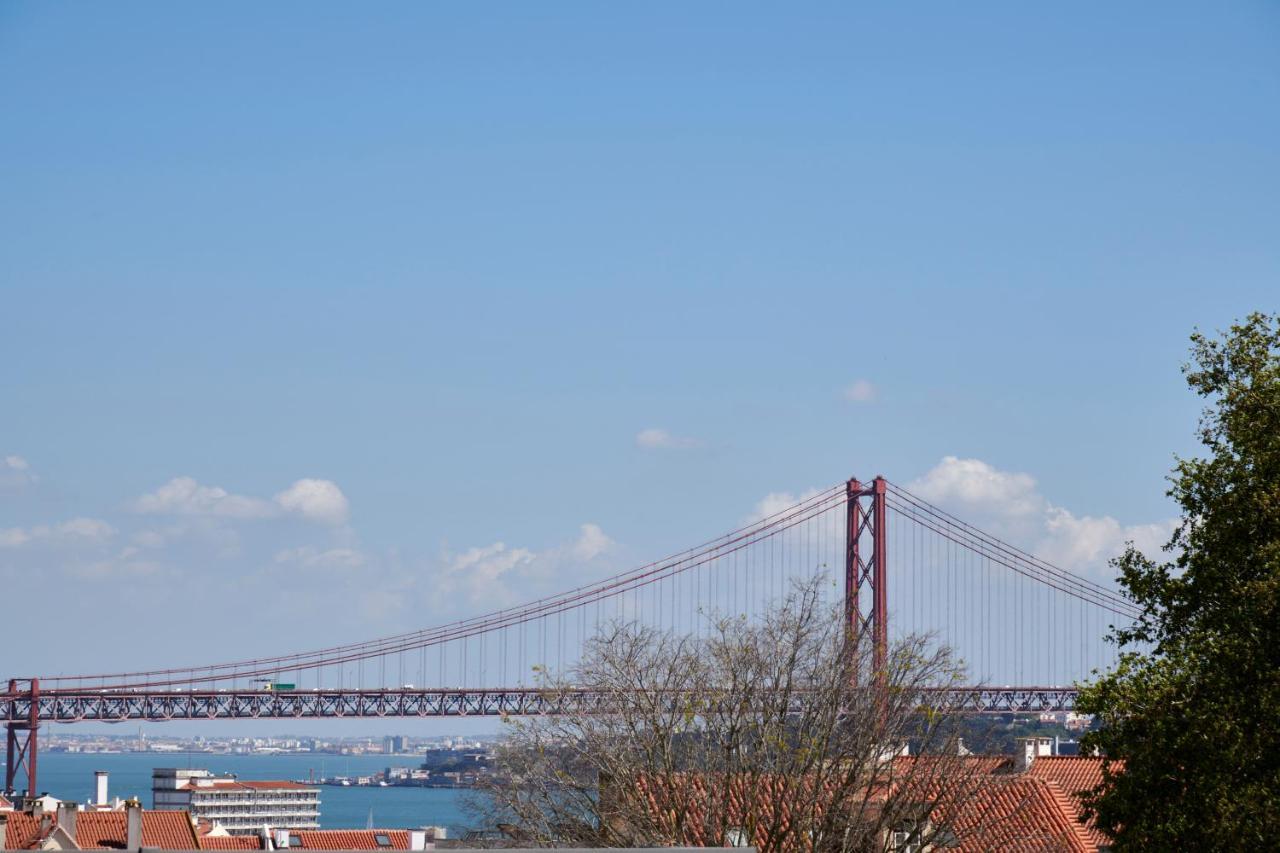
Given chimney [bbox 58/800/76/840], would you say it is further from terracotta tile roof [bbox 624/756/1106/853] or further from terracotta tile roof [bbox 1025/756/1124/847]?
terracotta tile roof [bbox 1025/756/1124/847]

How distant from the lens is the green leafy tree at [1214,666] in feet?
62.5

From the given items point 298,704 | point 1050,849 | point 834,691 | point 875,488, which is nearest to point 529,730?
point 834,691

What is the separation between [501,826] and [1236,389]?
41.1ft

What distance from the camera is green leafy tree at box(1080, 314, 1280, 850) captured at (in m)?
19.0

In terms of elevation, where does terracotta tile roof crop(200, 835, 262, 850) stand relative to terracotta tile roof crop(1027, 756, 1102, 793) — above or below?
below

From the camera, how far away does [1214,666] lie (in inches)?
776

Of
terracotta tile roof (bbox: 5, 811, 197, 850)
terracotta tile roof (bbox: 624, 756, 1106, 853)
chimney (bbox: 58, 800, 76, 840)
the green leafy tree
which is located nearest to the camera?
the green leafy tree

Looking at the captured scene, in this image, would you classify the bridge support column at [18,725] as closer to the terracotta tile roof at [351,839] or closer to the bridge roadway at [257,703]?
the bridge roadway at [257,703]

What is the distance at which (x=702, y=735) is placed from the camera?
26.5m

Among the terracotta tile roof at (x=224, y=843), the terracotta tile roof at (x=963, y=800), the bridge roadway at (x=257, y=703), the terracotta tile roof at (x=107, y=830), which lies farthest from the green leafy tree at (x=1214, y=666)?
the bridge roadway at (x=257, y=703)

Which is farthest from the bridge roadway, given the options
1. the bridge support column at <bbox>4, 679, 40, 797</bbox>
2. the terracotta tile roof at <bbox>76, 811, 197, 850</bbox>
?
the terracotta tile roof at <bbox>76, 811, 197, 850</bbox>

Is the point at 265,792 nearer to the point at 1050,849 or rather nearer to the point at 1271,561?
the point at 1050,849

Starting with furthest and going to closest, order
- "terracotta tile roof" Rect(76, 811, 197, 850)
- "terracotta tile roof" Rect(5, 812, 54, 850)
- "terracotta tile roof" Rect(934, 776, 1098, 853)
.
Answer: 1. "terracotta tile roof" Rect(76, 811, 197, 850)
2. "terracotta tile roof" Rect(5, 812, 54, 850)
3. "terracotta tile roof" Rect(934, 776, 1098, 853)

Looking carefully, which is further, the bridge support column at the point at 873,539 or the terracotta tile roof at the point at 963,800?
the bridge support column at the point at 873,539
